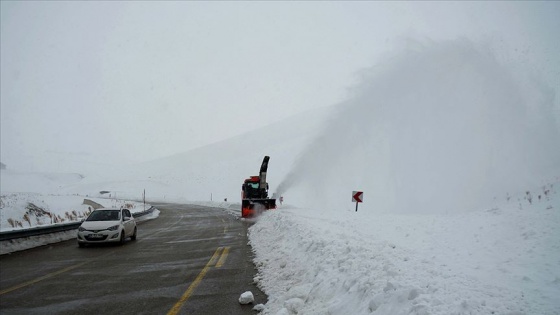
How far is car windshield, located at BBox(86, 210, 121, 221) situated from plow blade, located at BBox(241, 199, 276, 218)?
10.4m

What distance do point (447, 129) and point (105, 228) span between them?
81.5ft

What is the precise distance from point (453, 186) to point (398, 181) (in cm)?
786

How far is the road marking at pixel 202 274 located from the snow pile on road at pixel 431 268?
1054 mm

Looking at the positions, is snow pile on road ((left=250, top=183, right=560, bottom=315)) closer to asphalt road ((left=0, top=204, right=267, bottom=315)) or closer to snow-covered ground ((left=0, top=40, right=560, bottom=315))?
snow-covered ground ((left=0, top=40, right=560, bottom=315))

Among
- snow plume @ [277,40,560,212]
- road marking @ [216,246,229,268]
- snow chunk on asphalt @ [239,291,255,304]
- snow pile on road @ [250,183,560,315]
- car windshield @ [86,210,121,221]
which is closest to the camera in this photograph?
snow pile on road @ [250,183,560,315]

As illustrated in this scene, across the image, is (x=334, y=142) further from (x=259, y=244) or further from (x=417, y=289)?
(x=417, y=289)

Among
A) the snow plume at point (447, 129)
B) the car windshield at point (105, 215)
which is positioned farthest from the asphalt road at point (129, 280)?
the snow plume at point (447, 129)

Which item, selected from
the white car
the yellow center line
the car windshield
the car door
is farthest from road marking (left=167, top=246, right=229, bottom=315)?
the car windshield

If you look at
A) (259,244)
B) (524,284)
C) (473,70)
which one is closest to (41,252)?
(259,244)

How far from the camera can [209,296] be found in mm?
6098

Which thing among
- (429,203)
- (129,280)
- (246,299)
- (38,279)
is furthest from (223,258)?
(429,203)

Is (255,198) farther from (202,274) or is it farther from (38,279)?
(38,279)

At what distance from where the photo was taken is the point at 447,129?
26516 mm

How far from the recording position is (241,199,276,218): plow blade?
23109 mm
